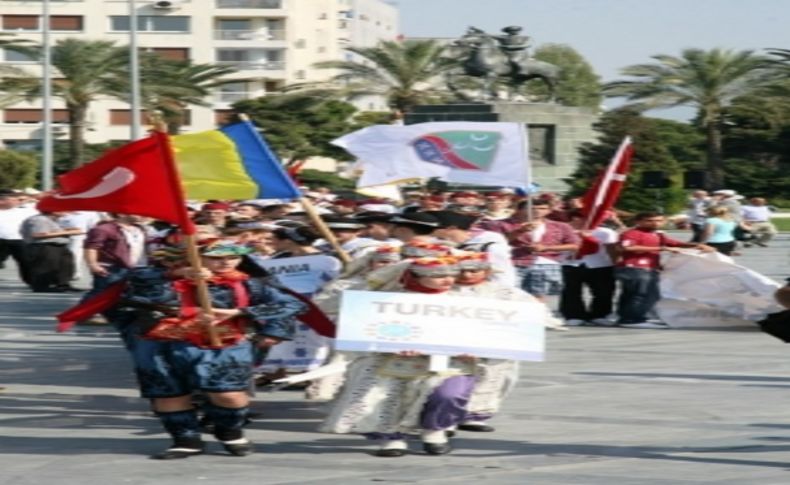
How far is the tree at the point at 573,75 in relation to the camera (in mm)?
139000

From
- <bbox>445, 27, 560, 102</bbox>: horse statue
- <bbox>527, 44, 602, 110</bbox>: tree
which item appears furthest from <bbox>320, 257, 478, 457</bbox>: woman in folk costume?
<bbox>527, 44, 602, 110</bbox>: tree

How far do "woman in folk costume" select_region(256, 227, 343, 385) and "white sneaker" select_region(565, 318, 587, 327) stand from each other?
785 centimetres

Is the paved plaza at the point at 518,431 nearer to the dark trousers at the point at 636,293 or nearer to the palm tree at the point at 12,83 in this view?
the dark trousers at the point at 636,293

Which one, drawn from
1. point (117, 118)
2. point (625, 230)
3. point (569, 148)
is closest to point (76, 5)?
point (117, 118)

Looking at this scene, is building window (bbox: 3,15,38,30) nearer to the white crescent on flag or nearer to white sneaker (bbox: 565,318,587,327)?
white sneaker (bbox: 565,318,587,327)

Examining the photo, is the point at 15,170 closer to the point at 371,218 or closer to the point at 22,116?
the point at 22,116

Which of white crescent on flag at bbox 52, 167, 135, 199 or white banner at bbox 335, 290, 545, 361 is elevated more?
white crescent on flag at bbox 52, 167, 135, 199

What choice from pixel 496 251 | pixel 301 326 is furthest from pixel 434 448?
pixel 301 326

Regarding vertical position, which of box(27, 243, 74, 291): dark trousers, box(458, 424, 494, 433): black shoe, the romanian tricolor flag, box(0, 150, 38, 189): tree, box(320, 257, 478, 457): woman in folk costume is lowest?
box(0, 150, 38, 189): tree

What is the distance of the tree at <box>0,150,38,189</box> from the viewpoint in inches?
2534

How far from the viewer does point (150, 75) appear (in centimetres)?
6519

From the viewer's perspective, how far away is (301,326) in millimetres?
13227

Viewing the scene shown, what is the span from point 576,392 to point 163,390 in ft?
14.4

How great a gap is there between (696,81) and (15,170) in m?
23.0
